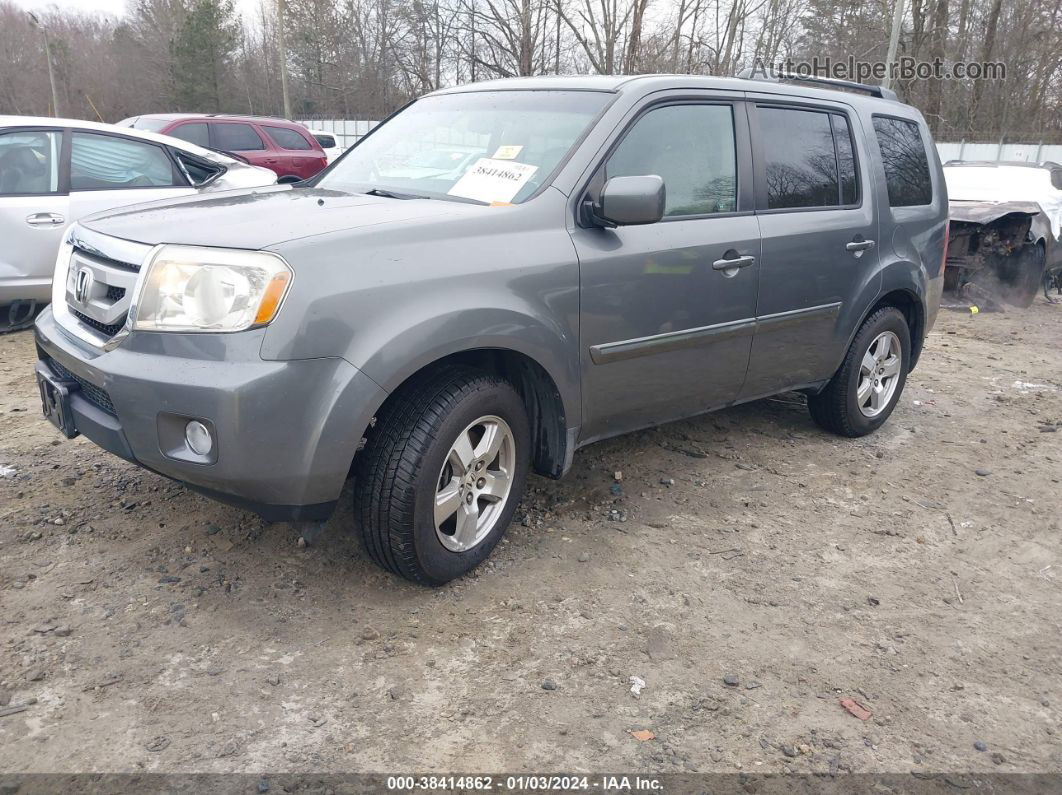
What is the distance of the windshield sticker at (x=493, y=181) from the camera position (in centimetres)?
322

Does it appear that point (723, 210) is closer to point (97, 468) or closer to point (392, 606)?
point (392, 606)

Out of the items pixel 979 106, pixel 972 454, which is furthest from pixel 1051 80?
pixel 972 454

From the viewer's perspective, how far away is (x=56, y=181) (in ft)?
20.3

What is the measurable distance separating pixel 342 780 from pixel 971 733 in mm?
1783

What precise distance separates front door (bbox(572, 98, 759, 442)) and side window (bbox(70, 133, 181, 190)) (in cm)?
465

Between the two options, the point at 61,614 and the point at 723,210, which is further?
the point at 723,210

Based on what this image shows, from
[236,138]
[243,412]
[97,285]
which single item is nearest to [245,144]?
[236,138]

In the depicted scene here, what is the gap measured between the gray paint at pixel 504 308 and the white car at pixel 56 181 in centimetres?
327

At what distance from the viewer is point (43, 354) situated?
3.15 meters

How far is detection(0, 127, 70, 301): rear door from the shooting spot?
19.3 ft

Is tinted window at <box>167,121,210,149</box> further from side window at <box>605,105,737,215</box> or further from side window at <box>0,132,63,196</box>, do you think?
side window at <box>605,105,737,215</box>

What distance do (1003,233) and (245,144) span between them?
33.7ft

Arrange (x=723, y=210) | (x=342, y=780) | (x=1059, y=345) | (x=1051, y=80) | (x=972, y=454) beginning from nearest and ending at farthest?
(x=342, y=780) → (x=723, y=210) → (x=972, y=454) → (x=1059, y=345) → (x=1051, y=80)

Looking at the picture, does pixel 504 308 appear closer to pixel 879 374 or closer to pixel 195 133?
pixel 879 374
